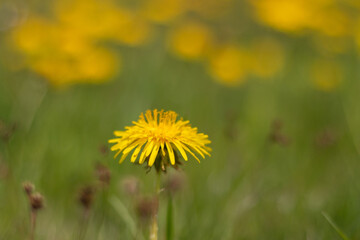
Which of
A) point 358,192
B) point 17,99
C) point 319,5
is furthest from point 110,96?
point 358,192

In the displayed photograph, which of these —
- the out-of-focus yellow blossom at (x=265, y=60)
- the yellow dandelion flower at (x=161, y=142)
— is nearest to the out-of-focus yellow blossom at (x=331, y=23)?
the out-of-focus yellow blossom at (x=265, y=60)

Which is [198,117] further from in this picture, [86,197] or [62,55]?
[86,197]

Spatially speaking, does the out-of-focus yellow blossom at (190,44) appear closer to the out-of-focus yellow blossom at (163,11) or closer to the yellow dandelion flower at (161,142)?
the out-of-focus yellow blossom at (163,11)

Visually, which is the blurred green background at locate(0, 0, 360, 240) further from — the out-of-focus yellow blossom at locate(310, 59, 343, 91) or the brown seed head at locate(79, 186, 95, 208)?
the brown seed head at locate(79, 186, 95, 208)

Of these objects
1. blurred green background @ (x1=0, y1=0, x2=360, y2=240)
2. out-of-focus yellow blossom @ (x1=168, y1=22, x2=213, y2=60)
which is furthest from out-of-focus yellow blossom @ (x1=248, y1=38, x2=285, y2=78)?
out-of-focus yellow blossom @ (x1=168, y1=22, x2=213, y2=60)

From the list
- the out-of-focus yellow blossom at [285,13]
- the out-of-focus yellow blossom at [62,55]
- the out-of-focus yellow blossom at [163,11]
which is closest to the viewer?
Result: the out-of-focus yellow blossom at [62,55]
